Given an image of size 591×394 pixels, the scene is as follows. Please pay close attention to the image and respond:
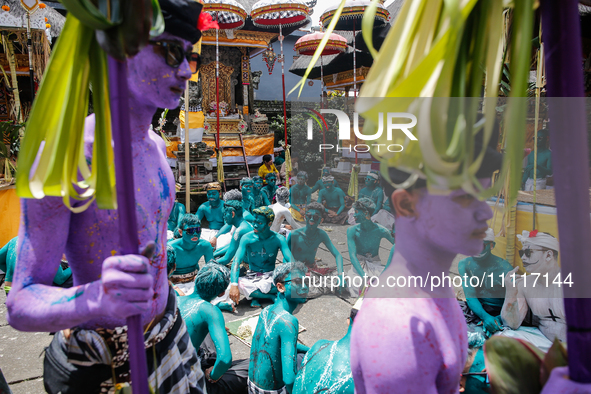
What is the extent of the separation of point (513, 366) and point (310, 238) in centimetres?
430

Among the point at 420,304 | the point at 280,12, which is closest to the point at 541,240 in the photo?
the point at 420,304

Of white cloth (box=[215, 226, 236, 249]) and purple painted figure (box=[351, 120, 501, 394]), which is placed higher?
purple painted figure (box=[351, 120, 501, 394])

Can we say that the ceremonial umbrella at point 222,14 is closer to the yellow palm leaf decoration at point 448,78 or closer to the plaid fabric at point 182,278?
the plaid fabric at point 182,278

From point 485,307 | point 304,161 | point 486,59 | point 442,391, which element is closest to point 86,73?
point 486,59

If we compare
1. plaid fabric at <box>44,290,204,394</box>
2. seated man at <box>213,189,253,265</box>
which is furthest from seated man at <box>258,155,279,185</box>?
plaid fabric at <box>44,290,204,394</box>

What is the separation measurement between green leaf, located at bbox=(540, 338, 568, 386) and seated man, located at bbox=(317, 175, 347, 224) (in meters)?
7.79

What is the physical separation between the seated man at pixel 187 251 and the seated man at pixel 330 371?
8.89 feet

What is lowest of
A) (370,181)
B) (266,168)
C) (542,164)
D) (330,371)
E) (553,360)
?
(330,371)

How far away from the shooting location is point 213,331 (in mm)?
2828

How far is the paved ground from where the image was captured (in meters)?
3.33

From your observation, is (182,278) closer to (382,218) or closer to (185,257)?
(185,257)

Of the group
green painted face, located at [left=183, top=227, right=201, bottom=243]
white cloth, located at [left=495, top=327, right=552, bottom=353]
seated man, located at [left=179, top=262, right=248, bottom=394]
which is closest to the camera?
seated man, located at [left=179, top=262, right=248, bottom=394]

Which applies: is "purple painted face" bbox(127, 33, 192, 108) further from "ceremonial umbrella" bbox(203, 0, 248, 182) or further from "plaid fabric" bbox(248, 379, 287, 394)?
"ceremonial umbrella" bbox(203, 0, 248, 182)

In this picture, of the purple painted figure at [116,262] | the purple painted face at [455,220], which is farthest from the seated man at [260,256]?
the purple painted face at [455,220]
